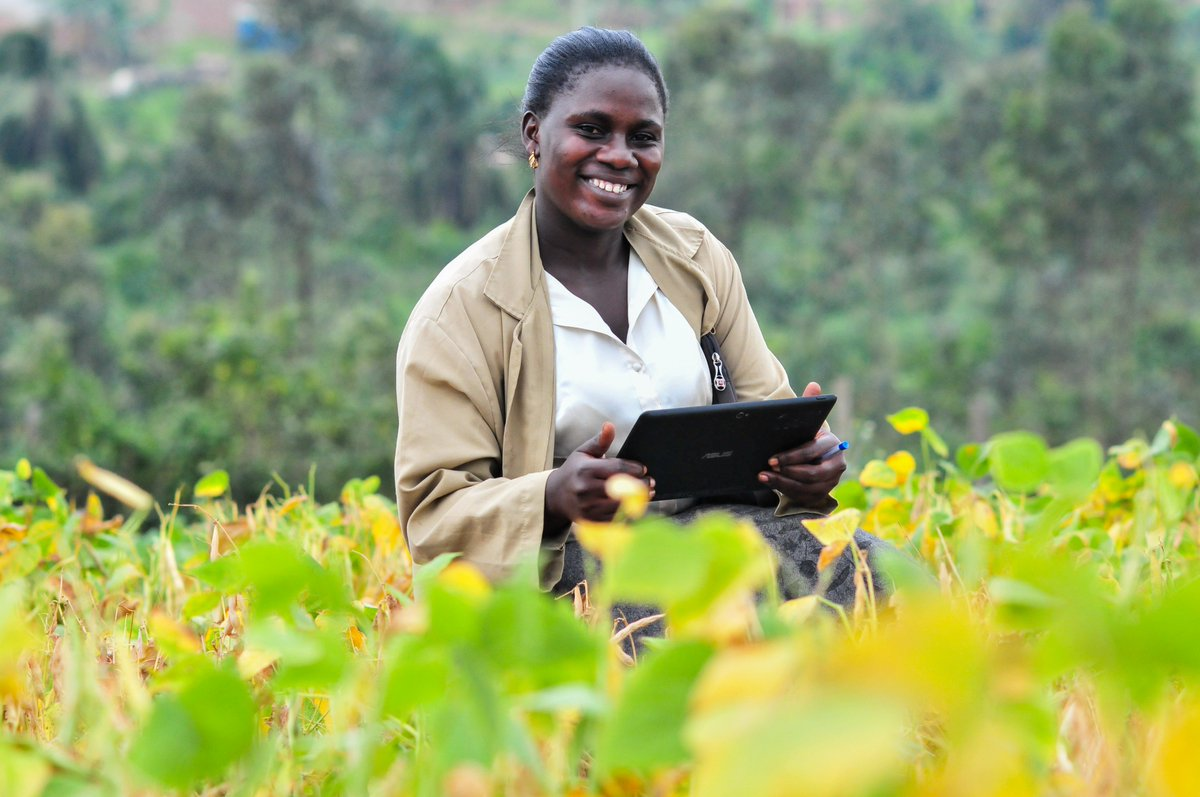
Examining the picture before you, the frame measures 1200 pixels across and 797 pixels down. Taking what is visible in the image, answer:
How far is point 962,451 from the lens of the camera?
2816 millimetres

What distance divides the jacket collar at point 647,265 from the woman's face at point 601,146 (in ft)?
0.27

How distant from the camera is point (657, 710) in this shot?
3.00ft

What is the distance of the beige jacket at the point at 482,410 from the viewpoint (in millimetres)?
1914

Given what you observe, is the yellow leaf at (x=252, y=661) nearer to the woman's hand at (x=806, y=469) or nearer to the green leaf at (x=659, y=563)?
the green leaf at (x=659, y=563)

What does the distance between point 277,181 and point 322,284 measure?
1.68m

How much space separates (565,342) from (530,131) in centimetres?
37

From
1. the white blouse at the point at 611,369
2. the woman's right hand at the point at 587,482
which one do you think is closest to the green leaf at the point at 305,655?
the woman's right hand at the point at 587,482

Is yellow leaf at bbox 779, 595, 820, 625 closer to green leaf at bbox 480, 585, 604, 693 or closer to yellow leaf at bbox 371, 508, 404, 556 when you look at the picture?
green leaf at bbox 480, 585, 604, 693

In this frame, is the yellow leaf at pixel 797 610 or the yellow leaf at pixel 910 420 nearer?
the yellow leaf at pixel 797 610

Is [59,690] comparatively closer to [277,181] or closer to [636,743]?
[636,743]

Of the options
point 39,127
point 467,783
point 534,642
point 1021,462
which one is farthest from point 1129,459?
point 39,127

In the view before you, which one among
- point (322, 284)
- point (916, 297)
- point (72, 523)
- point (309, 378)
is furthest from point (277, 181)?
point (72, 523)

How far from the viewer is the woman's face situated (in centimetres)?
214

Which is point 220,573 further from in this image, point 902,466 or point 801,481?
point 902,466
